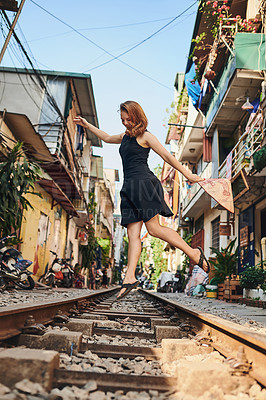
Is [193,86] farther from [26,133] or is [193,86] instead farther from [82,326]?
[82,326]

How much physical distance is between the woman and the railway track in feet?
2.81

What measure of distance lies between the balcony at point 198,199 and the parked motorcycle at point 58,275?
6317mm

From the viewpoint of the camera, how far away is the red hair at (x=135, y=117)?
10.9ft

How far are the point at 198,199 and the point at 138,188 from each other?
521 inches

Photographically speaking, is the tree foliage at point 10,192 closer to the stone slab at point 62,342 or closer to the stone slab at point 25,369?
the stone slab at point 62,342

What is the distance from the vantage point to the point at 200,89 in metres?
15.3

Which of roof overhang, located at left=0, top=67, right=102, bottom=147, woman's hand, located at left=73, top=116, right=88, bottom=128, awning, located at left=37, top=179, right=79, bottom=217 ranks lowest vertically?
woman's hand, located at left=73, top=116, right=88, bottom=128

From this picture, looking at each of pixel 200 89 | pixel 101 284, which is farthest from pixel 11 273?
pixel 101 284

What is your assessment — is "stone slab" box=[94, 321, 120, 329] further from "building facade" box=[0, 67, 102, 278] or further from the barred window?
the barred window

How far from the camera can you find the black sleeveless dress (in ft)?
11.0

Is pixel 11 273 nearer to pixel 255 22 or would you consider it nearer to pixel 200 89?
pixel 255 22

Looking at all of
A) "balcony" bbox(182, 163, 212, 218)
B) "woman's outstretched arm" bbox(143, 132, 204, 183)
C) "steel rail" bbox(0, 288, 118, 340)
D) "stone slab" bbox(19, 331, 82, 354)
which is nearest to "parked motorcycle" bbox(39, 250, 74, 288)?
"balcony" bbox(182, 163, 212, 218)

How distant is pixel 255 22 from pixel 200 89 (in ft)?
12.9

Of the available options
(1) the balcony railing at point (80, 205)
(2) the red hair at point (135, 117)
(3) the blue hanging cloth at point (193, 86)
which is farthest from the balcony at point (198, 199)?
(2) the red hair at point (135, 117)
